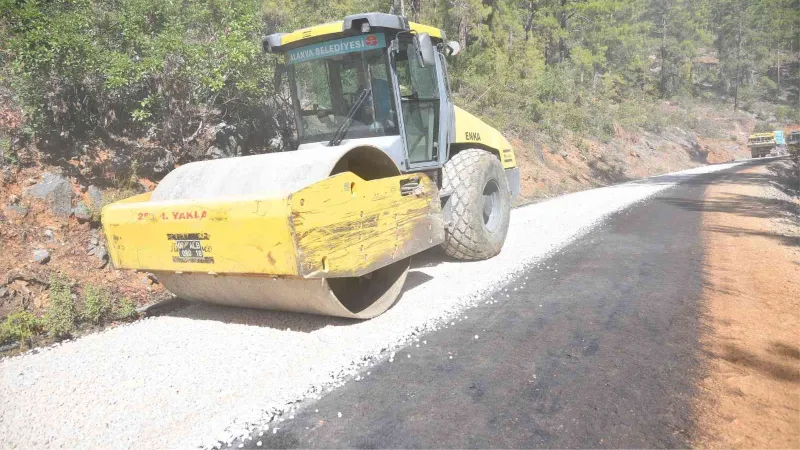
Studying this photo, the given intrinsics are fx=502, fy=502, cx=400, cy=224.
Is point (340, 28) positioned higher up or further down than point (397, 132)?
higher up

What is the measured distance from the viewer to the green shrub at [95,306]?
4812 millimetres

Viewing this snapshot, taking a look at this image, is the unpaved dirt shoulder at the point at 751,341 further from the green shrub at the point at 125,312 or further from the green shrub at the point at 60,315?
the green shrub at the point at 60,315

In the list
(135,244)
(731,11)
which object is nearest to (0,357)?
(135,244)

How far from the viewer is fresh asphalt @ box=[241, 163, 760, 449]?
251 centimetres

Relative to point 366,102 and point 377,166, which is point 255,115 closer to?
point 366,102

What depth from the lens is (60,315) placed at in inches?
183

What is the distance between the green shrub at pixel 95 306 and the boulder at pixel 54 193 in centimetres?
148

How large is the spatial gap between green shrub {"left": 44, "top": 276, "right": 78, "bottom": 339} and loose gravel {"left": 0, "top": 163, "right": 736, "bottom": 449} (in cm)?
49

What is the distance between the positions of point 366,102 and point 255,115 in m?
4.17

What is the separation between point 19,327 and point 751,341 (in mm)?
5948

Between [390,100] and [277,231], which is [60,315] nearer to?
[277,231]

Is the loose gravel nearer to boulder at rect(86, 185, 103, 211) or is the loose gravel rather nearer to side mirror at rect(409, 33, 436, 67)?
side mirror at rect(409, 33, 436, 67)

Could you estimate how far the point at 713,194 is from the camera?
12859 millimetres

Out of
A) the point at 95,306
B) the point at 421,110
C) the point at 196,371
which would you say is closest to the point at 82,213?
the point at 95,306
